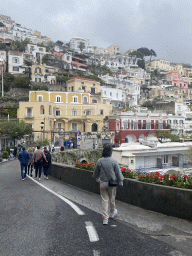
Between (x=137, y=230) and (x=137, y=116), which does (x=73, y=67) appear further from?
(x=137, y=230)

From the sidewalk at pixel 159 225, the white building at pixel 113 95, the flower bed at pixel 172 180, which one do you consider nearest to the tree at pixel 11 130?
the sidewalk at pixel 159 225

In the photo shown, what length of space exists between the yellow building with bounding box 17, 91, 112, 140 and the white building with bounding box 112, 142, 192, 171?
19.0 m

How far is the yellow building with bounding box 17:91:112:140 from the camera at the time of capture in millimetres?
40250

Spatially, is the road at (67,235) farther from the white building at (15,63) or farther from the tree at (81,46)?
the tree at (81,46)

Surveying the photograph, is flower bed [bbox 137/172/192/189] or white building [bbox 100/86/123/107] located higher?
white building [bbox 100/86/123/107]

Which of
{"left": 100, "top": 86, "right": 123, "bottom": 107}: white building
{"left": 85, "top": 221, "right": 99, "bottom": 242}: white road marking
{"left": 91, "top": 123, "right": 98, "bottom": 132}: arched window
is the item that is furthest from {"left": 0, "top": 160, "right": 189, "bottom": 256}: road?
{"left": 100, "top": 86, "right": 123, "bottom": 107}: white building

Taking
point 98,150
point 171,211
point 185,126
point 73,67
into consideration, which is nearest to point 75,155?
point 98,150

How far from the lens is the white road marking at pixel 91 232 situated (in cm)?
398

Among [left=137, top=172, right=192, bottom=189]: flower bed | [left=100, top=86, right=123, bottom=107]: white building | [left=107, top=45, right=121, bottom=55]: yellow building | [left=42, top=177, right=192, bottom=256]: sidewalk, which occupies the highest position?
[left=107, top=45, right=121, bottom=55]: yellow building

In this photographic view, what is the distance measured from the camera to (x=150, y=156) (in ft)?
86.5

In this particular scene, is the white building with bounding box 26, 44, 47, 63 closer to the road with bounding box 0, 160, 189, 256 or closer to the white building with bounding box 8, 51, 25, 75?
the white building with bounding box 8, 51, 25, 75

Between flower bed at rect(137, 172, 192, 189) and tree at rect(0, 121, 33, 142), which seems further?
tree at rect(0, 121, 33, 142)

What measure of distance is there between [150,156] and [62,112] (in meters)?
23.6

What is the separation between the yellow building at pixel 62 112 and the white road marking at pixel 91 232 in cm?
3580
